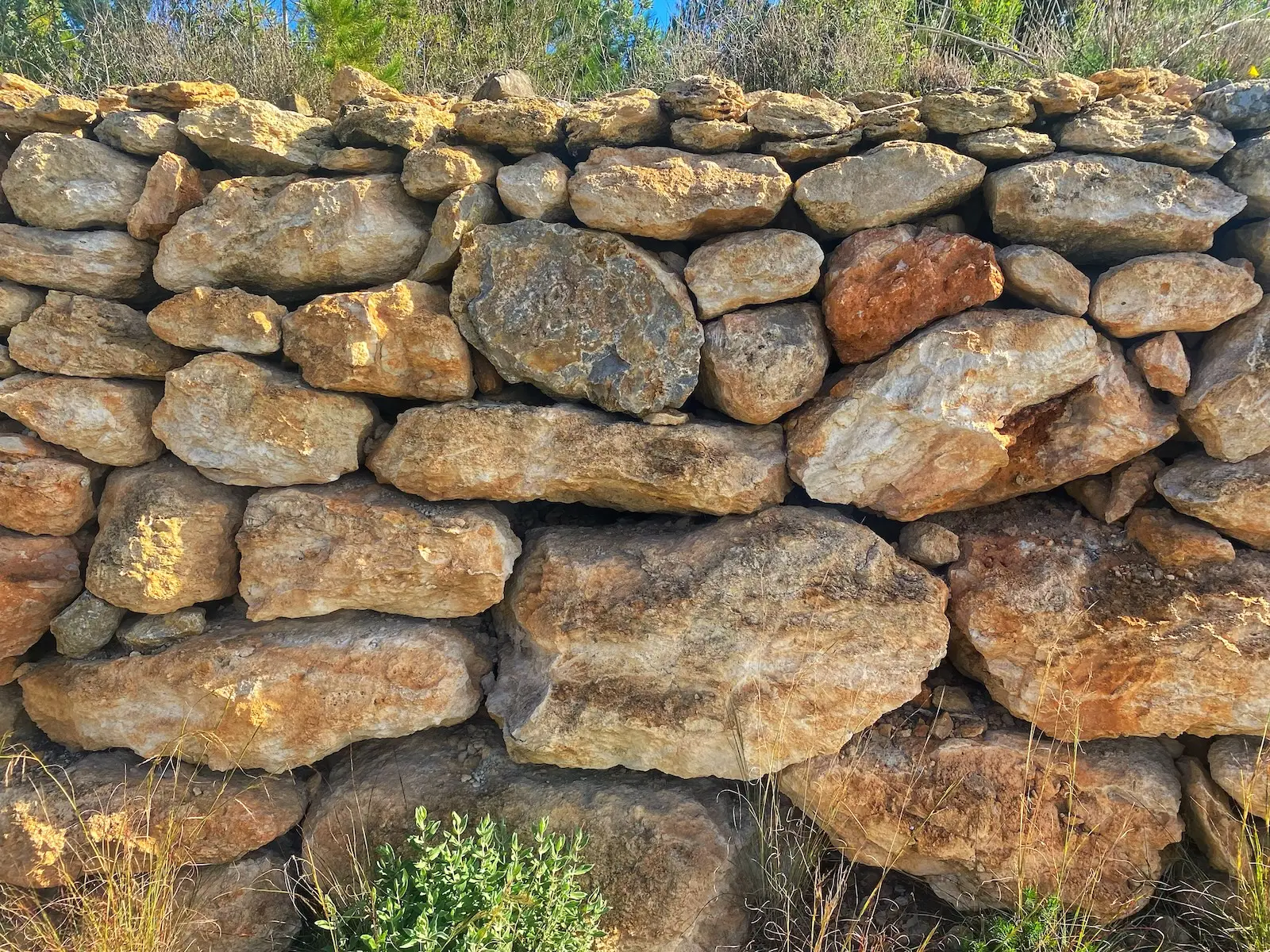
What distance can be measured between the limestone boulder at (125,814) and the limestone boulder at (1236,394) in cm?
344

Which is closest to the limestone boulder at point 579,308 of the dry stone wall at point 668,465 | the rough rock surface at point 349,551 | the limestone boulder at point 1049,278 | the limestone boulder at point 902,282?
the dry stone wall at point 668,465

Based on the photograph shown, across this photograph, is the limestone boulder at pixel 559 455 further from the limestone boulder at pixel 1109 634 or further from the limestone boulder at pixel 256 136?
the limestone boulder at pixel 256 136

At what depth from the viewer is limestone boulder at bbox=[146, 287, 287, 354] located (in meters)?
2.56

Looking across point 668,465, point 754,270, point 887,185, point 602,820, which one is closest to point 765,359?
→ point 754,270

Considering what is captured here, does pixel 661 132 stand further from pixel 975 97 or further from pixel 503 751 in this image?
pixel 503 751

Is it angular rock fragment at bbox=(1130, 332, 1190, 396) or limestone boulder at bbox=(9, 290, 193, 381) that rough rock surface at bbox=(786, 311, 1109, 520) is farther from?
limestone boulder at bbox=(9, 290, 193, 381)

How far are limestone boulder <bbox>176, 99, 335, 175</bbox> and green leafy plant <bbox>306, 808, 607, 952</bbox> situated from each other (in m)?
2.31

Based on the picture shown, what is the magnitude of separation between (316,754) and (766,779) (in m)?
1.64

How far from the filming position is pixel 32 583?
103 inches

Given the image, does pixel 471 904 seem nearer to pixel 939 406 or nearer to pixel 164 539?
pixel 164 539

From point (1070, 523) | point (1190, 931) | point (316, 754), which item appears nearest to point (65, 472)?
point (316, 754)

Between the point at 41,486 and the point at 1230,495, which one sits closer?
the point at 1230,495

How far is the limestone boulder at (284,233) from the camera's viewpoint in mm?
2609

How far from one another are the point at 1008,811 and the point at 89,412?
11.2ft
